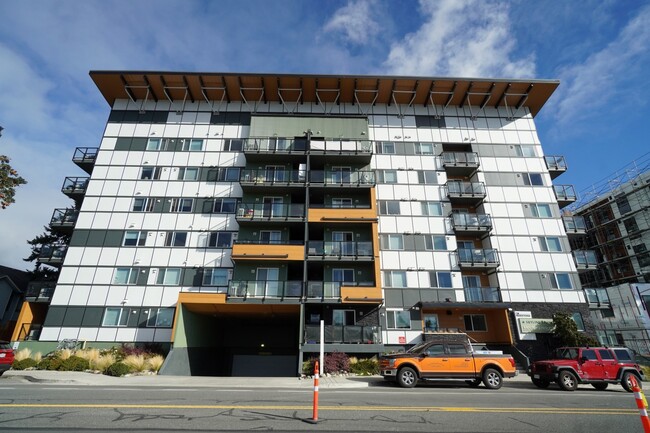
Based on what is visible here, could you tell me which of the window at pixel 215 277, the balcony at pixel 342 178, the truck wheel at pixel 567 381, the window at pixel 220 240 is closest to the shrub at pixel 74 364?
the window at pixel 215 277

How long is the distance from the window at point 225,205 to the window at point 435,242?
16357mm

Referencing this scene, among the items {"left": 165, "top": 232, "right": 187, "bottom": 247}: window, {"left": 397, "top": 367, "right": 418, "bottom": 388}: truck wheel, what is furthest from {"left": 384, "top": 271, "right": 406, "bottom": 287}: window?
{"left": 165, "top": 232, "right": 187, "bottom": 247}: window

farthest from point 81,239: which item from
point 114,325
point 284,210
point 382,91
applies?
point 382,91

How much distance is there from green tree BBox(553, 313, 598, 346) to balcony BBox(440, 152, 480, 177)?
13.3m

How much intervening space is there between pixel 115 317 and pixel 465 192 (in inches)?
1156

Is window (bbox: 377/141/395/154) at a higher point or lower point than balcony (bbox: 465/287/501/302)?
higher

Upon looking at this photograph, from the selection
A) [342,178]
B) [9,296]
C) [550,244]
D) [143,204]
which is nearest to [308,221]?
[342,178]

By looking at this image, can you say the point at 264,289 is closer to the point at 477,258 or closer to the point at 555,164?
the point at 477,258

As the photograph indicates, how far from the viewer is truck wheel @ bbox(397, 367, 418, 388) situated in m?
13.5

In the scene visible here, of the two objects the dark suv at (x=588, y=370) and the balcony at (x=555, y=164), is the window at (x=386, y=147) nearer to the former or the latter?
the balcony at (x=555, y=164)

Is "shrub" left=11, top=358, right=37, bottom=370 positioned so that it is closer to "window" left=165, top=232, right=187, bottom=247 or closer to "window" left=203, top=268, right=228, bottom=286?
"window" left=203, top=268, right=228, bottom=286

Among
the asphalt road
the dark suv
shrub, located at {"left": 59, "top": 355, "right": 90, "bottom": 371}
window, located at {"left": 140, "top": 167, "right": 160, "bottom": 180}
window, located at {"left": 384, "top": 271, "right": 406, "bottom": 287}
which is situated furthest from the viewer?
window, located at {"left": 140, "top": 167, "right": 160, "bottom": 180}

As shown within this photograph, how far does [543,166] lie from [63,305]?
41030 mm

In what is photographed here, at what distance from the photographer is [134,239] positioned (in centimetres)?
2617
